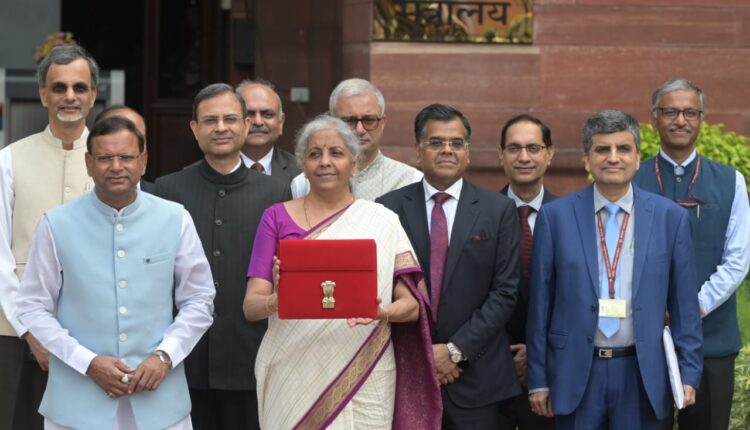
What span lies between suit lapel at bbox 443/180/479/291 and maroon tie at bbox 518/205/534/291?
44 centimetres

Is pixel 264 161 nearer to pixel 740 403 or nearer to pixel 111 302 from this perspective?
pixel 111 302

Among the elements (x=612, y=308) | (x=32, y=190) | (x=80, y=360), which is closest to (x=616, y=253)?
(x=612, y=308)

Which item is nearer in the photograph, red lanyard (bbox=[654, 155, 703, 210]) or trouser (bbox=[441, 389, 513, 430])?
trouser (bbox=[441, 389, 513, 430])

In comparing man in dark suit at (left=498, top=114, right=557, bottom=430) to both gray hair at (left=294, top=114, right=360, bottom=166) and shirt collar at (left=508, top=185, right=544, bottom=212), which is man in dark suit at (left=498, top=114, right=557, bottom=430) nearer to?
shirt collar at (left=508, top=185, right=544, bottom=212)

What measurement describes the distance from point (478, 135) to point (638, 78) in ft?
4.04

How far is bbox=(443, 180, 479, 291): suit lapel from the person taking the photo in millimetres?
6316

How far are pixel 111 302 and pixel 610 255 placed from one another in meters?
2.19

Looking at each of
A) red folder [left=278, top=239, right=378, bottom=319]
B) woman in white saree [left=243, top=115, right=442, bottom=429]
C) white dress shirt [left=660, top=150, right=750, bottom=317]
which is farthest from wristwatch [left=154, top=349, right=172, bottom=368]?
white dress shirt [left=660, top=150, right=750, bottom=317]

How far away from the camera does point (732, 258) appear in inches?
266

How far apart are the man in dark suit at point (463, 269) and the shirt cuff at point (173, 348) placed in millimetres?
1181

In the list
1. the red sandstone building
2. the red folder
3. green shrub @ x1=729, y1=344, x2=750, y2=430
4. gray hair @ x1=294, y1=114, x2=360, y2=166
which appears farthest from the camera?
the red sandstone building

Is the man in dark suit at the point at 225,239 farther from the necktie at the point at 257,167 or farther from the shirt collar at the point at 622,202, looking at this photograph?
the shirt collar at the point at 622,202

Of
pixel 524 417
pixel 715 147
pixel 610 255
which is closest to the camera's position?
pixel 610 255

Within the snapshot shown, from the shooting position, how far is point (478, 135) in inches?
402
